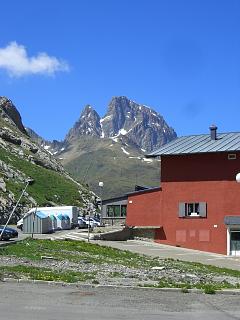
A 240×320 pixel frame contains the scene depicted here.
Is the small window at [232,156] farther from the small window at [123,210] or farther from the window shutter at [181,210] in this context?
the small window at [123,210]

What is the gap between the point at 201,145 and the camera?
60531 millimetres

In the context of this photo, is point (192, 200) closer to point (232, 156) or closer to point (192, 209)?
point (192, 209)

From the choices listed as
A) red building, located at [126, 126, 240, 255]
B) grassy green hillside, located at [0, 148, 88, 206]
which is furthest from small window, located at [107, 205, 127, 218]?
red building, located at [126, 126, 240, 255]

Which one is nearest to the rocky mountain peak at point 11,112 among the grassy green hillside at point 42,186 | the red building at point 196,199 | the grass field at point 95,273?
the grassy green hillside at point 42,186

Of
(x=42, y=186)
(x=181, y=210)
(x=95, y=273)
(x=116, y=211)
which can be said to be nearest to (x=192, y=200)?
(x=181, y=210)

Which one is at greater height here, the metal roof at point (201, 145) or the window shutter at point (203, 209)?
the metal roof at point (201, 145)

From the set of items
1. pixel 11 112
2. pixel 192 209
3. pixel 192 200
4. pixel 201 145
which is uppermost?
pixel 11 112

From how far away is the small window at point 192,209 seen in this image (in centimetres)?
5734

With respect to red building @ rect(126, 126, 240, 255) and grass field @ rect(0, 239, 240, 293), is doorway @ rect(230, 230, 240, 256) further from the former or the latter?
grass field @ rect(0, 239, 240, 293)

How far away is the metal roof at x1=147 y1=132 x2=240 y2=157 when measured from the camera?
58.1 metres

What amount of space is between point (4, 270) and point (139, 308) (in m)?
8.55

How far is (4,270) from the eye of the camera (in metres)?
22.5

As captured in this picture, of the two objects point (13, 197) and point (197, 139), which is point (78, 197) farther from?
point (197, 139)

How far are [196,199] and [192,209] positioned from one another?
44.9 inches
